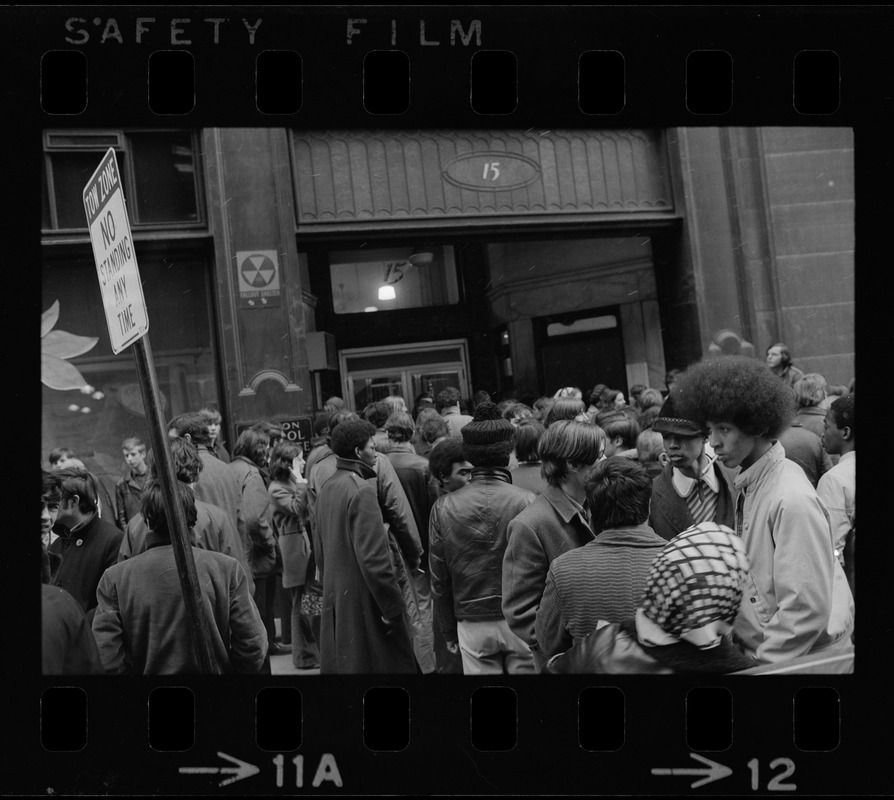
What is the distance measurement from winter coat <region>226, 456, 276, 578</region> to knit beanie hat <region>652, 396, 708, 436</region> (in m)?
3.05

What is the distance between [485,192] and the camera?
9.34m

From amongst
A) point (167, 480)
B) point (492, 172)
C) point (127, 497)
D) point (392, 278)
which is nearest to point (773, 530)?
point (167, 480)

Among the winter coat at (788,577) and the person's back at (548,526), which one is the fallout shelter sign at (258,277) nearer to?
the person's back at (548,526)

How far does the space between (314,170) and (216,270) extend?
139 cm

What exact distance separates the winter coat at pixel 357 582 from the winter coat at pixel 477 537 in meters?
0.59

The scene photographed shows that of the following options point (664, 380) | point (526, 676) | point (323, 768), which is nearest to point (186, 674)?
point (323, 768)

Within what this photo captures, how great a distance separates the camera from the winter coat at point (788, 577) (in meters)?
3.48

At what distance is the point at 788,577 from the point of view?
3.49 meters

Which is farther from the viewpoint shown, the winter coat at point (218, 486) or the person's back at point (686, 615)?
the winter coat at point (218, 486)

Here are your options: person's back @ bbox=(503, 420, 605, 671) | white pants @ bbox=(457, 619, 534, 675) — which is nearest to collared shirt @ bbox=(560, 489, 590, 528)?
person's back @ bbox=(503, 420, 605, 671)

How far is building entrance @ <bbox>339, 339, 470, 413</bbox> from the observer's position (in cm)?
1088

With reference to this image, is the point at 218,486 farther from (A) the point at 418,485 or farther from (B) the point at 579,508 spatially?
(B) the point at 579,508

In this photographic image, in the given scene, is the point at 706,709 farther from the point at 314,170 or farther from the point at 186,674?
the point at 314,170

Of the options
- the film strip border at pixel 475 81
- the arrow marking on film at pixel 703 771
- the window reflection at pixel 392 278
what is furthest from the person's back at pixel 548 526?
the window reflection at pixel 392 278
